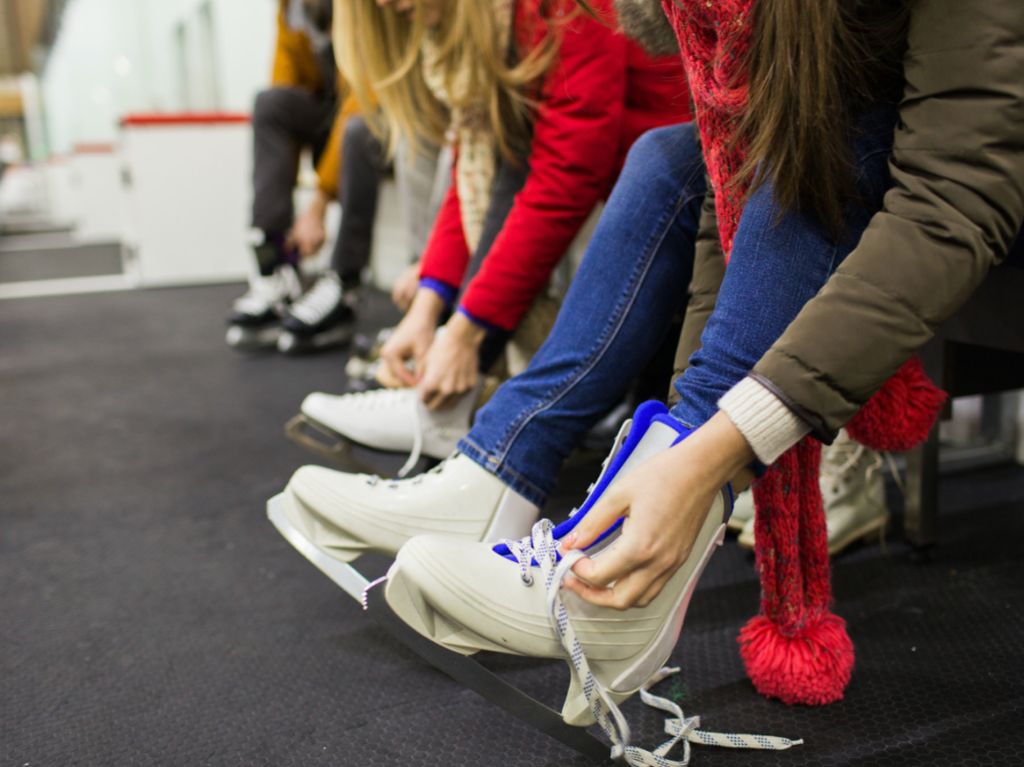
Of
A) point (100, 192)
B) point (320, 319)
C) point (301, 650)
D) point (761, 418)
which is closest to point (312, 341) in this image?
point (320, 319)

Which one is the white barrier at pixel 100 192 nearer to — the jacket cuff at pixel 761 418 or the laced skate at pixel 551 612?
the laced skate at pixel 551 612

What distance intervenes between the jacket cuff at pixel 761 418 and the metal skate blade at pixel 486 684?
7.6 inches

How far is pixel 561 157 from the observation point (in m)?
0.79

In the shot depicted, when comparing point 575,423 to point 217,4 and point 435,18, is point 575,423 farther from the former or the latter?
point 217,4

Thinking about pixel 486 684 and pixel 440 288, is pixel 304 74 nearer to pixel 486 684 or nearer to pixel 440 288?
pixel 440 288

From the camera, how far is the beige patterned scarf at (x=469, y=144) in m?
0.86

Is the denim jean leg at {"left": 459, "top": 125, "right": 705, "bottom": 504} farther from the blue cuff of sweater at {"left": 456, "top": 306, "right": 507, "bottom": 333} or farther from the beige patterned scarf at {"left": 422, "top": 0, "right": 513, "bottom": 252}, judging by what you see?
the beige patterned scarf at {"left": 422, "top": 0, "right": 513, "bottom": 252}

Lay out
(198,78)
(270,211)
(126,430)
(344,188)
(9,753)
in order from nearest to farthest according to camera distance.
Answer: (9,753)
(126,430)
(344,188)
(270,211)
(198,78)

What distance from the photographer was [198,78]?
502 centimetres

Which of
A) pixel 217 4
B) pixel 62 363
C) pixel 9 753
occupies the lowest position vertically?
pixel 62 363

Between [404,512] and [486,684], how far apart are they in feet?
0.54

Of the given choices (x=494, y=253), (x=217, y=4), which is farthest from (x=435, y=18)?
(x=217, y=4)

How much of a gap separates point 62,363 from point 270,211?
558 millimetres

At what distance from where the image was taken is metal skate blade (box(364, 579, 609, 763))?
494 millimetres
